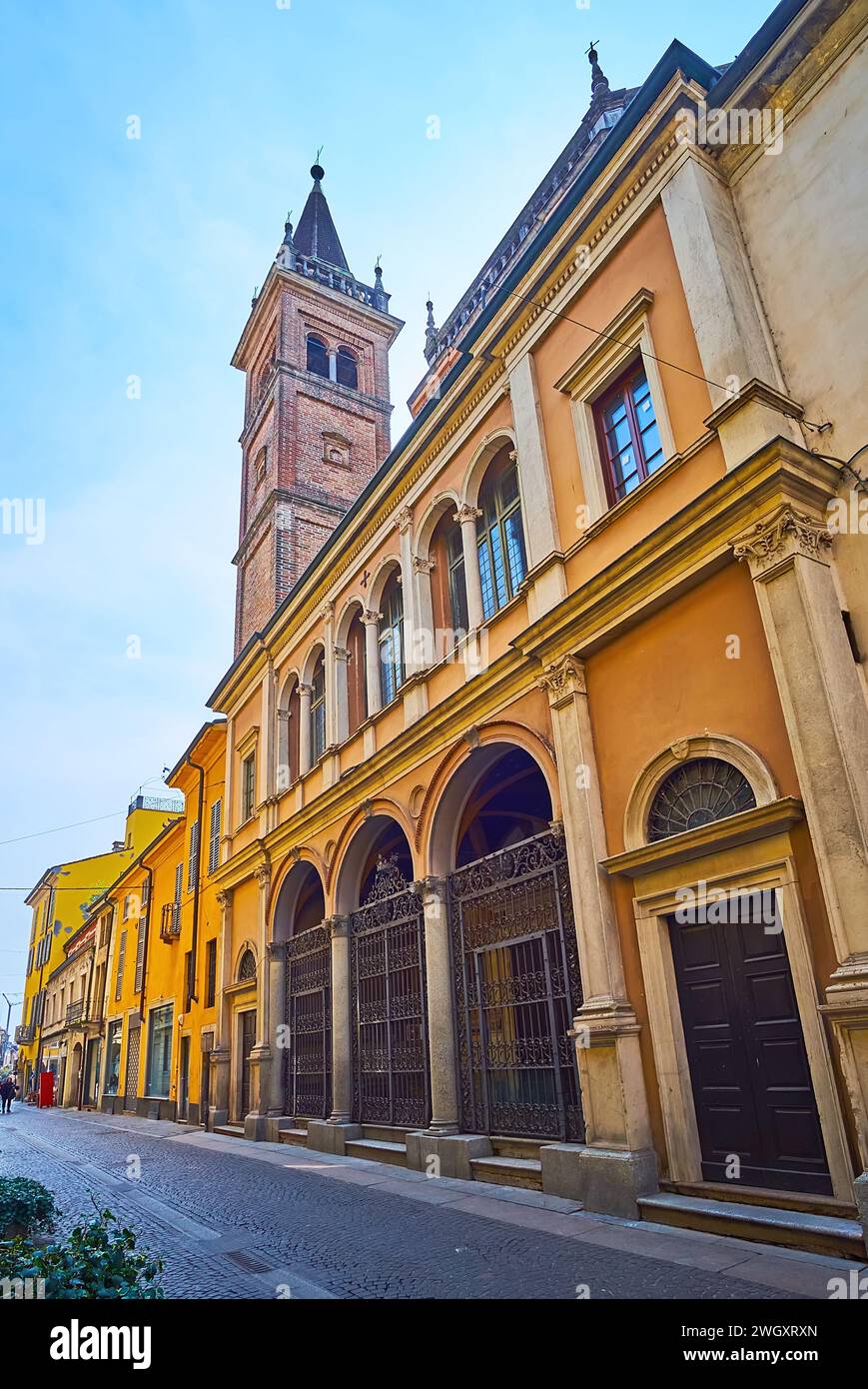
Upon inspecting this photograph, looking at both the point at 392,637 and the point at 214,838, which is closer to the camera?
the point at 392,637

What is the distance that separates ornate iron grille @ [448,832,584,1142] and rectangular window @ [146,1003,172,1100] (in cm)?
1622

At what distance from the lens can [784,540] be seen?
6.64m

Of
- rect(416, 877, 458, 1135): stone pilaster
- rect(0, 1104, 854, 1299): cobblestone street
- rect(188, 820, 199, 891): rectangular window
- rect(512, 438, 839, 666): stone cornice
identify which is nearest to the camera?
rect(0, 1104, 854, 1299): cobblestone street

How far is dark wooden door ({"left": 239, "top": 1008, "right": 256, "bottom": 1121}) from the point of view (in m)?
17.1

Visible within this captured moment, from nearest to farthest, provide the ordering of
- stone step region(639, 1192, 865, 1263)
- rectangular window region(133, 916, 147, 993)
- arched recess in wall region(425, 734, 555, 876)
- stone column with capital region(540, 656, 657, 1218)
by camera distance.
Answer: stone step region(639, 1192, 865, 1263) < stone column with capital region(540, 656, 657, 1218) < arched recess in wall region(425, 734, 555, 876) < rectangular window region(133, 916, 147, 993)

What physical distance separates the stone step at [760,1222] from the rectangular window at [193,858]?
58.2 ft

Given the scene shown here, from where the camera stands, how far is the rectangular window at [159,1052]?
24.2 m

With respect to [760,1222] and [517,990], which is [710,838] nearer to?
[760,1222]

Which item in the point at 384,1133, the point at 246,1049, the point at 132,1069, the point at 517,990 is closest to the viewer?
the point at 517,990

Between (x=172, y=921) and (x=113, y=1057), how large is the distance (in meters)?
11.2

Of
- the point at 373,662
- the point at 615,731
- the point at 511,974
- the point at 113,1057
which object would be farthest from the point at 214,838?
the point at 615,731

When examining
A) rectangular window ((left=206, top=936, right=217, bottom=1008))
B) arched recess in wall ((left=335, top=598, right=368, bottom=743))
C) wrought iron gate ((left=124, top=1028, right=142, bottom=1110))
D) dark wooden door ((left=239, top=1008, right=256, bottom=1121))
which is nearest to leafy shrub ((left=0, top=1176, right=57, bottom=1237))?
arched recess in wall ((left=335, top=598, right=368, bottom=743))

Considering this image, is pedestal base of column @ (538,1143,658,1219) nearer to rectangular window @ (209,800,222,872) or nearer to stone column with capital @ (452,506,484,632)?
stone column with capital @ (452,506,484,632)
